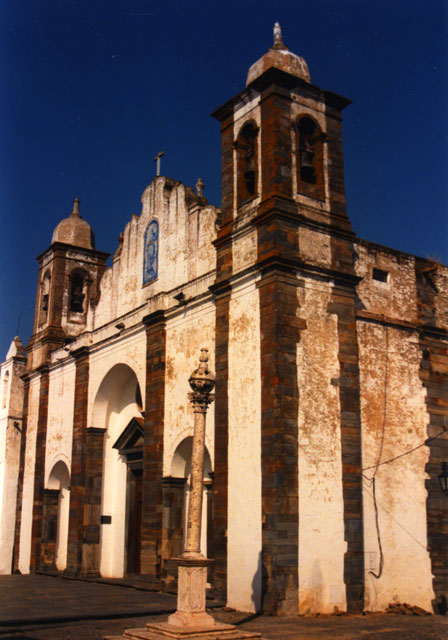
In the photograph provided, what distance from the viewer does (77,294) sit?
25.6 meters

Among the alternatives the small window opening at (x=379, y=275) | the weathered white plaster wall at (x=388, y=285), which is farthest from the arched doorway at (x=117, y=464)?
the small window opening at (x=379, y=275)

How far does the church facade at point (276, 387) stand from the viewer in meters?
13.5

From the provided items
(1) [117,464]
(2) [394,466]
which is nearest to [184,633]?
(2) [394,466]

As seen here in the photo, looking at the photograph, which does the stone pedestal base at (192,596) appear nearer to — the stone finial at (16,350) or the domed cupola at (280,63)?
the domed cupola at (280,63)

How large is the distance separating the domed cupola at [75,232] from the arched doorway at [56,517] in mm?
7753

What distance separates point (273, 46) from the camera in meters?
16.4

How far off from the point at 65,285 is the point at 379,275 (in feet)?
40.2

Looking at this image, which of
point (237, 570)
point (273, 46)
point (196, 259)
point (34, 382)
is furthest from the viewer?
point (34, 382)

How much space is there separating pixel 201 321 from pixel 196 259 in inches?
69.8

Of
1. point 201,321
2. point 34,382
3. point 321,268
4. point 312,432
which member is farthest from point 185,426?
point 34,382

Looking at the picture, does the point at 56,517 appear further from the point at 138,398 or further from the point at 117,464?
the point at 138,398

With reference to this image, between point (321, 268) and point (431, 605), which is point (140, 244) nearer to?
→ point (321, 268)

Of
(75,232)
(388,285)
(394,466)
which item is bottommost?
(394,466)

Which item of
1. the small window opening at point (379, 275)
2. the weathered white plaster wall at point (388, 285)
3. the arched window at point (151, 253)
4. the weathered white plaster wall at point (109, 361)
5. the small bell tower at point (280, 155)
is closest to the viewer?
the small bell tower at point (280, 155)
